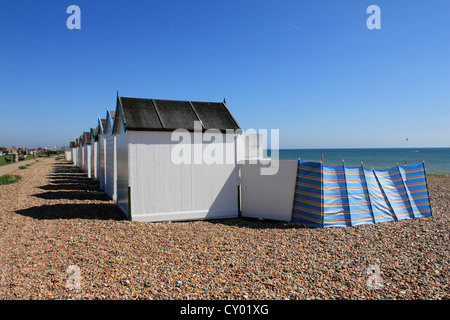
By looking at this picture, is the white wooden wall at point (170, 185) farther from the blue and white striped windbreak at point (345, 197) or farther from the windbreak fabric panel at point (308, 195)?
the blue and white striped windbreak at point (345, 197)

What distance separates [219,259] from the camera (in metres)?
5.83

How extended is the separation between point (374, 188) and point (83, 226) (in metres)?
8.63

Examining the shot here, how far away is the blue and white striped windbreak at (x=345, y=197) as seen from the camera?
8383mm

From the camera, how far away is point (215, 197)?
9.56 m

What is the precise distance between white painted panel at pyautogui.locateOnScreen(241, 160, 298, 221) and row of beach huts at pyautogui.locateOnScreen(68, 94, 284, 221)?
6.8 inches

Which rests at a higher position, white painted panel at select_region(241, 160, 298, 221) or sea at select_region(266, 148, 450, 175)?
white painted panel at select_region(241, 160, 298, 221)

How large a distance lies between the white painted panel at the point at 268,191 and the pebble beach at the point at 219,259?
0.38m

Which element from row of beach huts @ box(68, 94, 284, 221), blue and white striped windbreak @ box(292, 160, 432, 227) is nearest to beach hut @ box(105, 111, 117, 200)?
row of beach huts @ box(68, 94, 284, 221)

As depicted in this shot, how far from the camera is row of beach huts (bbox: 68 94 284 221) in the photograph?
348 inches

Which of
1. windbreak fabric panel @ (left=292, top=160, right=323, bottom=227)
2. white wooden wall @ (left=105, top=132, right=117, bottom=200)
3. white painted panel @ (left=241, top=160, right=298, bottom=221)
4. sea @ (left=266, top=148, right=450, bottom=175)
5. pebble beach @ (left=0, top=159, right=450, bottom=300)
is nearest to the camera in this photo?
pebble beach @ (left=0, top=159, right=450, bottom=300)

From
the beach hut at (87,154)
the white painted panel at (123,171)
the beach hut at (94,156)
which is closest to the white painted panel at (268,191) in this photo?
the white painted panel at (123,171)

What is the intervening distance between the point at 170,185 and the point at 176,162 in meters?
0.73

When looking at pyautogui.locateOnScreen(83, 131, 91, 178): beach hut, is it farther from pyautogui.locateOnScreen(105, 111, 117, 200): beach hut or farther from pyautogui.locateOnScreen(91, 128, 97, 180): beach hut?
pyautogui.locateOnScreen(105, 111, 117, 200): beach hut
